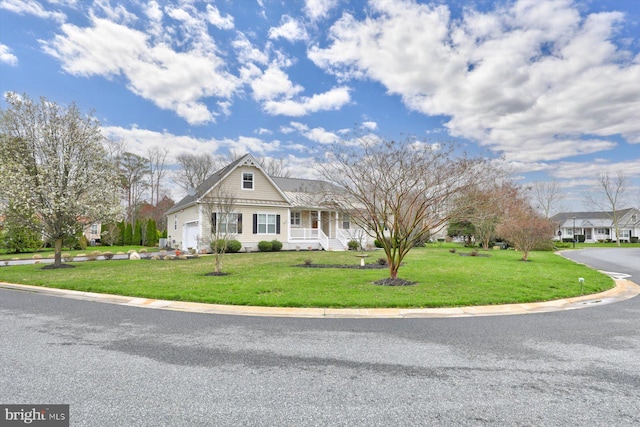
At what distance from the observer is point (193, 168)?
41156mm

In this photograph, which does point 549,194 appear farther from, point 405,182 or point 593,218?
point 405,182

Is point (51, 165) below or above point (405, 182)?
above

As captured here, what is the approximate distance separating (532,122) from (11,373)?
24760 mm

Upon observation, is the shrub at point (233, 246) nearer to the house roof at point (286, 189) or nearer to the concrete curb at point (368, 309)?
the house roof at point (286, 189)

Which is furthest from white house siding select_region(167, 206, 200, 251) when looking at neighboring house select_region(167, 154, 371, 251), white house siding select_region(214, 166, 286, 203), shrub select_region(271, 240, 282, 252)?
shrub select_region(271, 240, 282, 252)

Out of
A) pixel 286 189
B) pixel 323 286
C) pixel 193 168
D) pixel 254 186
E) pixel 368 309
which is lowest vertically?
pixel 368 309

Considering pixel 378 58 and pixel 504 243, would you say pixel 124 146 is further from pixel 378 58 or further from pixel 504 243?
pixel 504 243

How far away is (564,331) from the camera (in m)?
5.85

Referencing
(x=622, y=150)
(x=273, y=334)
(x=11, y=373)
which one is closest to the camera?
(x=11, y=373)

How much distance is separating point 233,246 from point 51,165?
10285mm

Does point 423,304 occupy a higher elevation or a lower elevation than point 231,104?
lower

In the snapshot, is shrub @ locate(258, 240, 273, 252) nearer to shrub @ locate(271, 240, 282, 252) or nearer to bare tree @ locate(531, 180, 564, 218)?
shrub @ locate(271, 240, 282, 252)

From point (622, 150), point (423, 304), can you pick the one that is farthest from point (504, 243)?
point (423, 304)

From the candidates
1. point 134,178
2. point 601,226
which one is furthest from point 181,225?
point 601,226
